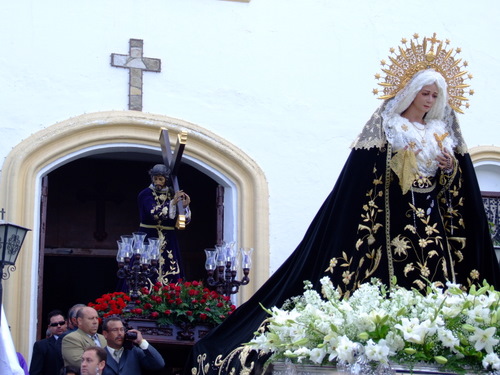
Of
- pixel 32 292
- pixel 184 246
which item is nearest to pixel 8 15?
pixel 32 292

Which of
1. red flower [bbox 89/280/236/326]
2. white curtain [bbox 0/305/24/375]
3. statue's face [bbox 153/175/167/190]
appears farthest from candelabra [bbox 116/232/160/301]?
white curtain [bbox 0/305/24/375]

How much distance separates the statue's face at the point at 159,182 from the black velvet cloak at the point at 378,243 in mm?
2528

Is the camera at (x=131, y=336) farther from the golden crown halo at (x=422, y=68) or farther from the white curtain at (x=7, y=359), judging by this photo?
the golden crown halo at (x=422, y=68)

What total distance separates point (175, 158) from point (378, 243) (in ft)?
8.76

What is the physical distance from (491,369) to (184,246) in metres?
8.71

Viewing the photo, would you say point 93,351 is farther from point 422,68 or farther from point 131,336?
point 422,68

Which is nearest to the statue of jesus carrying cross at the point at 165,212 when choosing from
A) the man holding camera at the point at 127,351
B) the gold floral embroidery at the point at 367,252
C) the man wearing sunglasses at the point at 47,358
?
the man wearing sunglasses at the point at 47,358

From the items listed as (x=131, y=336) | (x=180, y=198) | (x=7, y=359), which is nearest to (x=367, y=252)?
(x=131, y=336)

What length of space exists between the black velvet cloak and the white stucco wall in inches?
118

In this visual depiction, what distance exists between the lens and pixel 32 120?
411 inches

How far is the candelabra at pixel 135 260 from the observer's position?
9.24 metres

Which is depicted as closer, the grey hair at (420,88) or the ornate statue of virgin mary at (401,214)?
the ornate statue of virgin mary at (401,214)

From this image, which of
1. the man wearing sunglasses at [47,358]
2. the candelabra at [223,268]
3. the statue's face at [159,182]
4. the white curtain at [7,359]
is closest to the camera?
the white curtain at [7,359]

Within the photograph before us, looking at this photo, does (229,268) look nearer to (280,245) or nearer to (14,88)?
(280,245)
